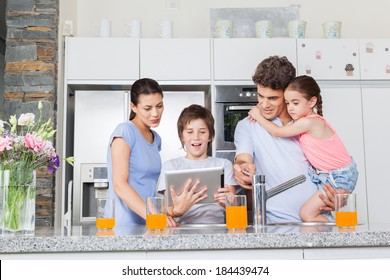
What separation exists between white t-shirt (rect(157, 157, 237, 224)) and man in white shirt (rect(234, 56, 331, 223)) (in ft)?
0.26

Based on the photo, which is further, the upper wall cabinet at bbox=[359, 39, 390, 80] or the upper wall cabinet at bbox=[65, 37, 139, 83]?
the upper wall cabinet at bbox=[359, 39, 390, 80]

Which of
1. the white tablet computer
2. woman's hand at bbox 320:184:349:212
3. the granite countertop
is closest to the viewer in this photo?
the granite countertop

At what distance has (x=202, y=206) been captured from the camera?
7.79 ft

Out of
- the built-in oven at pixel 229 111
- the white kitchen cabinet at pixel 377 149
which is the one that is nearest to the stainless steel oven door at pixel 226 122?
the built-in oven at pixel 229 111

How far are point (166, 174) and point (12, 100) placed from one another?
168 centimetres

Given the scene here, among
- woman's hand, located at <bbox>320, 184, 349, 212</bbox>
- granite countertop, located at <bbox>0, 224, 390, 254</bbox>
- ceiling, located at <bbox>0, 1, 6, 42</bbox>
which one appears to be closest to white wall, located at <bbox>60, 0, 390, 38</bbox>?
ceiling, located at <bbox>0, 1, 6, 42</bbox>

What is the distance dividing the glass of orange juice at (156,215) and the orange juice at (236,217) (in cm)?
21

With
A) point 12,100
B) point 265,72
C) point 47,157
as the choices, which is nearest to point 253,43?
point 265,72

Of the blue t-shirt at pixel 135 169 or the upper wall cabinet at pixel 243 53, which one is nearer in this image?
the blue t-shirt at pixel 135 169

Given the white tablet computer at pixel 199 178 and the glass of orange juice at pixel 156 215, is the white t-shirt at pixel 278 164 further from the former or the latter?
the glass of orange juice at pixel 156 215

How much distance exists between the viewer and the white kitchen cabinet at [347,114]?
3.61 m

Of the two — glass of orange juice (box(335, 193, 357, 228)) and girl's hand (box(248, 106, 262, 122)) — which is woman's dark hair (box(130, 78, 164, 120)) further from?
glass of orange juice (box(335, 193, 357, 228))

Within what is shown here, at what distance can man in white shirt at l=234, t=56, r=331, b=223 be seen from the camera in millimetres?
2348

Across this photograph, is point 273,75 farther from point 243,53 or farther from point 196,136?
point 243,53
